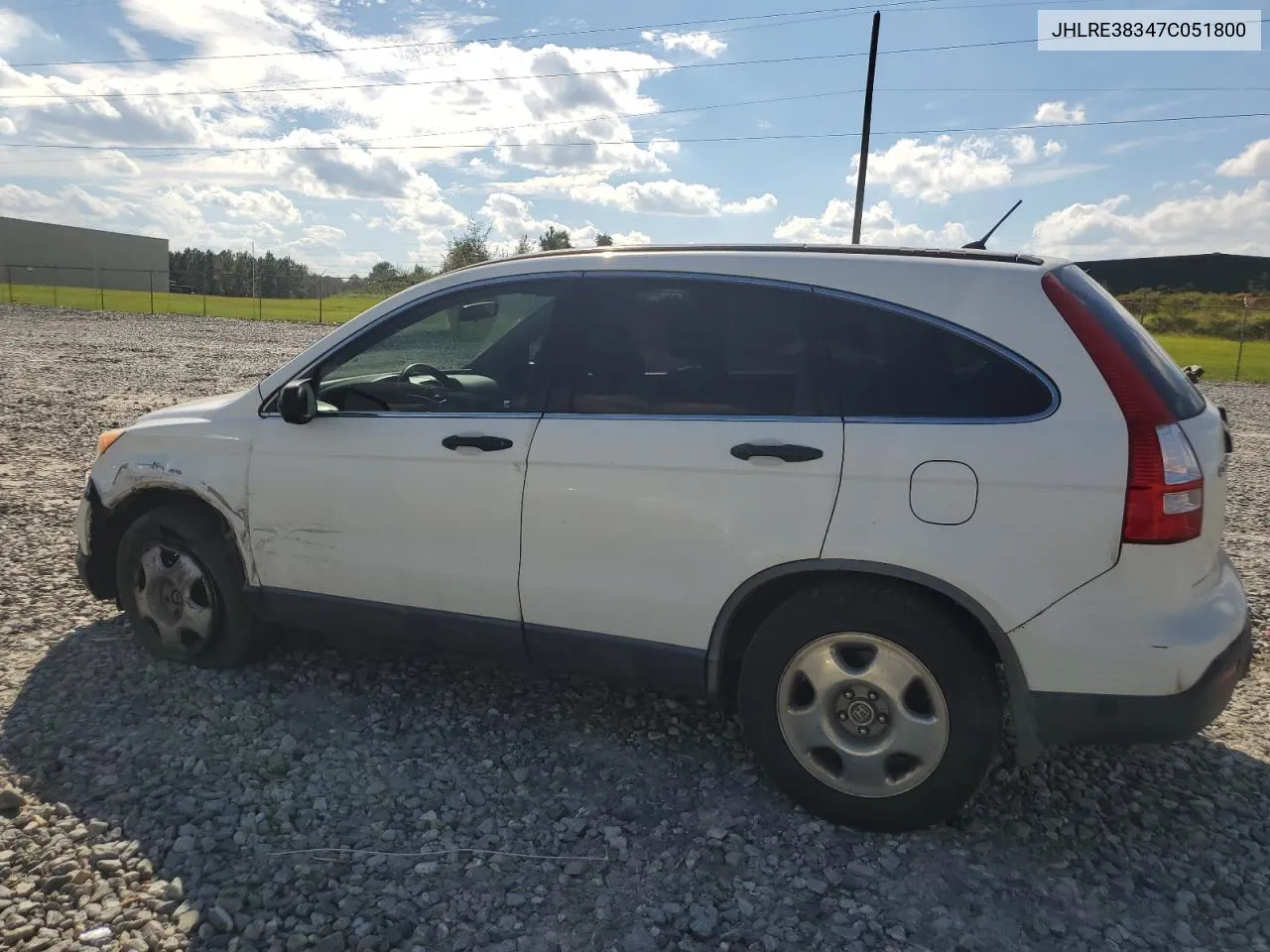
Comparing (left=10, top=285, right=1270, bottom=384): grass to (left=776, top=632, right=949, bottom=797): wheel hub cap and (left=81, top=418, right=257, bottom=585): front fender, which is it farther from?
(left=776, top=632, right=949, bottom=797): wheel hub cap

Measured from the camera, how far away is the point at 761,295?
316 centimetres

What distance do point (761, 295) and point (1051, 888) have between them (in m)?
2.09

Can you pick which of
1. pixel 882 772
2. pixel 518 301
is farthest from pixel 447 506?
pixel 882 772

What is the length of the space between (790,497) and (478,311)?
61.4 inches

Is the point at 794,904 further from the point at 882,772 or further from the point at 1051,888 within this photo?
the point at 1051,888

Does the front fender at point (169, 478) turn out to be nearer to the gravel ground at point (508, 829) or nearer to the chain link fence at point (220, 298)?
the gravel ground at point (508, 829)

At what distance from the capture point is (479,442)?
3395mm

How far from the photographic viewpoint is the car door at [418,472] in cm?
342

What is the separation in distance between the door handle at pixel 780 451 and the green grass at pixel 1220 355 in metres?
23.0

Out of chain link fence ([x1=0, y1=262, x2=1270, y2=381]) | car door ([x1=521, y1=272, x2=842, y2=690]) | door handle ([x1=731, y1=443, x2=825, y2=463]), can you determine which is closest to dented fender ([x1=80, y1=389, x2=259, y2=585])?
car door ([x1=521, y1=272, x2=842, y2=690])

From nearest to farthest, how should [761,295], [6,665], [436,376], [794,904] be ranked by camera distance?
[794,904], [761,295], [436,376], [6,665]

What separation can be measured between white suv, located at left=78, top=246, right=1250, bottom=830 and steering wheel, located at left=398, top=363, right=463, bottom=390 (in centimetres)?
2

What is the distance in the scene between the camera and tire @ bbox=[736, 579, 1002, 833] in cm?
282

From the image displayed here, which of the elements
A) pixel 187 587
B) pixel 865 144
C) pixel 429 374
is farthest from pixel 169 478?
pixel 865 144
